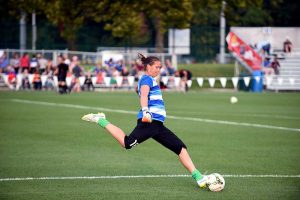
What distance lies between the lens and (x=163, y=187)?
11.6 meters

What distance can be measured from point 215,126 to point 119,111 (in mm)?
6100

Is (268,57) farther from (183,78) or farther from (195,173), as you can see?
(195,173)

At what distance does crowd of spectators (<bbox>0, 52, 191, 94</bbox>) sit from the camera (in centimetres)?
4406

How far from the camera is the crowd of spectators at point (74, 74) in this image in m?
44.1

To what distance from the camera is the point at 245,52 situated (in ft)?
159

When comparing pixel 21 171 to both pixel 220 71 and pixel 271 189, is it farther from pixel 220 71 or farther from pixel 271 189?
pixel 220 71

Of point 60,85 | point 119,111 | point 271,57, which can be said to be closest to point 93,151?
point 119,111

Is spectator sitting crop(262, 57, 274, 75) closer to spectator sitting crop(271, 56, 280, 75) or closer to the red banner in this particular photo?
spectator sitting crop(271, 56, 280, 75)

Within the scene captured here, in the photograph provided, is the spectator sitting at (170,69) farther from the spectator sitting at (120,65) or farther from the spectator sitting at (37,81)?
the spectator sitting at (37,81)

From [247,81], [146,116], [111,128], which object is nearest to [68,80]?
[247,81]

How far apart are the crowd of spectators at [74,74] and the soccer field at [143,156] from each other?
1543 cm

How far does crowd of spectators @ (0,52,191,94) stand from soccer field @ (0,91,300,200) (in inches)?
608

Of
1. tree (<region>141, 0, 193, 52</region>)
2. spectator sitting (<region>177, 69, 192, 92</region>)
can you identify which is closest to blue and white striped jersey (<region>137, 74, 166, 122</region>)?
spectator sitting (<region>177, 69, 192, 92</region>)

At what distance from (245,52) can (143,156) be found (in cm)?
3375
